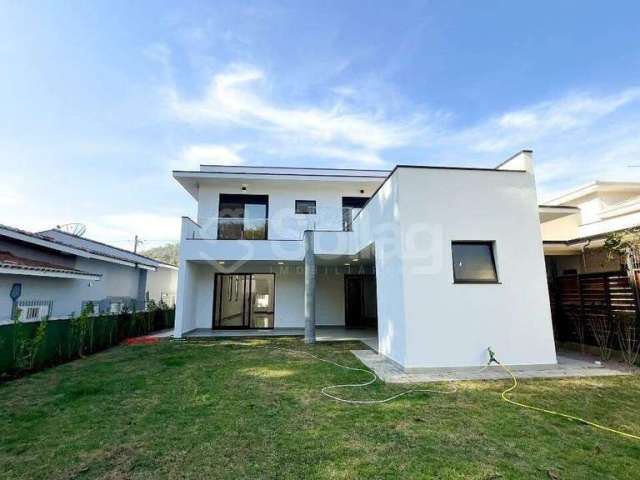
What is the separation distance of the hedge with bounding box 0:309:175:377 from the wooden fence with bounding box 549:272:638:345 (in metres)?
11.8

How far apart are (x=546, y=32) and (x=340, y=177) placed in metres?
6.97

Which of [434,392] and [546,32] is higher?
[546,32]

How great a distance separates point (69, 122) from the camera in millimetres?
9352

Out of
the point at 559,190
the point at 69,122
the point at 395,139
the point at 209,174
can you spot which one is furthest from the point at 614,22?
the point at 69,122

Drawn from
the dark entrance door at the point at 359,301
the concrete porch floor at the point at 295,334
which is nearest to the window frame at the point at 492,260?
the concrete porch floor at the point at 295,334

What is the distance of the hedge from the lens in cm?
570

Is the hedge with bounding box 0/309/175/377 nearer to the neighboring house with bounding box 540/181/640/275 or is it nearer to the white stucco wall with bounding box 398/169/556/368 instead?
the white stucco wall with bounding box 398/169/556/368

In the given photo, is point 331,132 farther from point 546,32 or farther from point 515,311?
point 515,311

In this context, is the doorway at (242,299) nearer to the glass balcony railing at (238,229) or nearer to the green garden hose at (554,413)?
the glass balcony railing at (238,229)

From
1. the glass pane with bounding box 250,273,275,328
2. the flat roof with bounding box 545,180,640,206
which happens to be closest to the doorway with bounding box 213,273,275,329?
the glass pane with bounding box 250,273,275,328

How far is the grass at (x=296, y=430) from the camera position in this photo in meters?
2.45

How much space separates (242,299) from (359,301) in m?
5.05

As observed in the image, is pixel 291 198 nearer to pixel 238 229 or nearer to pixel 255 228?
pixel 255 228

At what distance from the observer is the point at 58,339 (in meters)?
6.97
